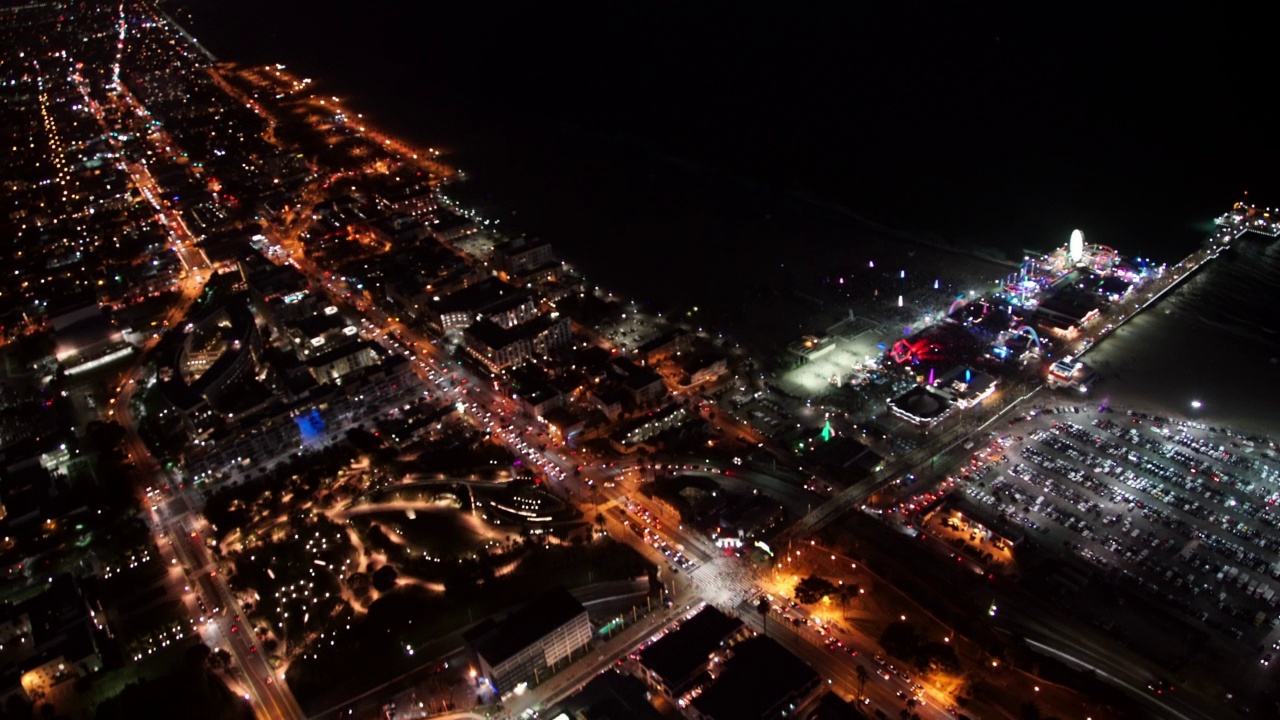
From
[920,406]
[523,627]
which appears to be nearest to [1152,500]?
[920,406]

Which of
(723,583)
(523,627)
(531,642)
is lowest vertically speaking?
(723,583)

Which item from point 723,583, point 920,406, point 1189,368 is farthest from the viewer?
point 1189,368

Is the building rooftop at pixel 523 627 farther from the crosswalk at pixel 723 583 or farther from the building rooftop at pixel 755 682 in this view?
the building rooftop at pixel 755 682

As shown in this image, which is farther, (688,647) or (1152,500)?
(1152,500)

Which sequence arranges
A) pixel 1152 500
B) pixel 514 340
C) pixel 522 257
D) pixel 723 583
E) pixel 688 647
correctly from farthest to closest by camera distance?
pixel 522 257, pixel 514 340, pixel 1152 500, pixel 723 583, pixel 688 647

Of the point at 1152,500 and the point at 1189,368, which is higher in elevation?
the point at 1189,368

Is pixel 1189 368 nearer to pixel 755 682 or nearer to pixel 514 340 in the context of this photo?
pixel 755 682

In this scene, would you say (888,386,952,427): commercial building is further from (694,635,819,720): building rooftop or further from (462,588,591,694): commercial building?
(462,588,591,694): commercial building

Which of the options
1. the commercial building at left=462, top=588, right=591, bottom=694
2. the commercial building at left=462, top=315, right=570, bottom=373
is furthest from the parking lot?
the commercial building at left=462, top=315, right=570, bottom=373
